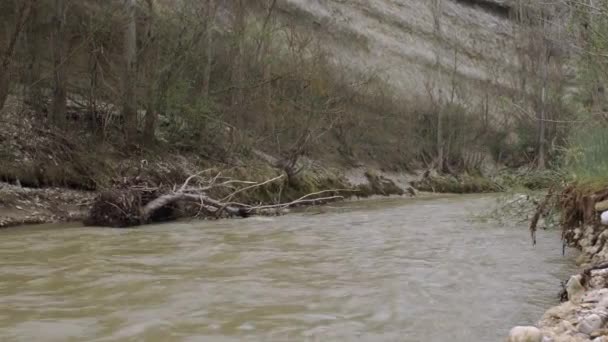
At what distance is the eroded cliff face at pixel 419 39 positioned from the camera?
113ft

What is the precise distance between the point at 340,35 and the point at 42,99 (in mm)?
23827

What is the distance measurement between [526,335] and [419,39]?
38.3m

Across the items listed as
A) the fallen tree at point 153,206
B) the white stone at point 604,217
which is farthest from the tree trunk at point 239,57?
the white stone at point 604,217

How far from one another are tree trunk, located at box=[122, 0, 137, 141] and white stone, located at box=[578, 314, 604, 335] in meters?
11.7

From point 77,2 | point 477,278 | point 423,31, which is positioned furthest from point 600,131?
point 423,31

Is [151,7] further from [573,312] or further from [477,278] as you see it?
[573,312]

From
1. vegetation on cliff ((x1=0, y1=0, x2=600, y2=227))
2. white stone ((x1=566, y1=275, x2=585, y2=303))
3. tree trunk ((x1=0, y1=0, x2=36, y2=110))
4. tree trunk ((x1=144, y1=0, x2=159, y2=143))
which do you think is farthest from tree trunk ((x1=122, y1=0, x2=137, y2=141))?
white stone ((x1=566, y1=275, x2=585, y2=303))

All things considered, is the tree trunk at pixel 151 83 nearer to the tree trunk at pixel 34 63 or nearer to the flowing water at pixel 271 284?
the tree trunk at pixel 34 63

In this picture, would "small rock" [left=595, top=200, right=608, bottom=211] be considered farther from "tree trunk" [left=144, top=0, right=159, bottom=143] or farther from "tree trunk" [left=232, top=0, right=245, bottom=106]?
"tree trunk" [left=232, top=0, right=245, bottom=106]

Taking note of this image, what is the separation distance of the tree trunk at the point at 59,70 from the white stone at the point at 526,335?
1093 centimetres

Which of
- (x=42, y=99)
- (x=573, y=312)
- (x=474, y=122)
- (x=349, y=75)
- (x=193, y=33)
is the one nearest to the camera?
(x=573, y=312)

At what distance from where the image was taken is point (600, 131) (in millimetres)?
7438

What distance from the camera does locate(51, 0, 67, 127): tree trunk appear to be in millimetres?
12422

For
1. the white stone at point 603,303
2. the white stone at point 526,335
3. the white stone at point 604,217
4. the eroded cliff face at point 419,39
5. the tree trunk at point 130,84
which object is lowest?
the white stone at point 526,335
